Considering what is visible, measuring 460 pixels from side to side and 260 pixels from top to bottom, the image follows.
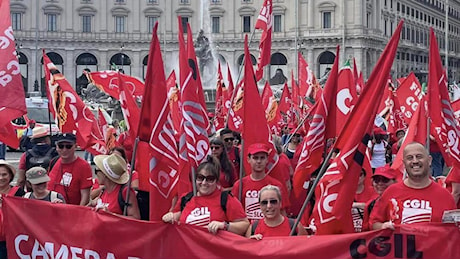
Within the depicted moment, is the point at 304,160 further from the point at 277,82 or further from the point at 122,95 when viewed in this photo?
the point at 277,82

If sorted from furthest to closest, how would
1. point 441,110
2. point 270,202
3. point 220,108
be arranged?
point 220,108 < point 441,110 < point 270,202

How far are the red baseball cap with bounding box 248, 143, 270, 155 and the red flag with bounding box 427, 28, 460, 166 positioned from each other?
1.59m

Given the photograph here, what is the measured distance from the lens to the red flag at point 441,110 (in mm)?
6375

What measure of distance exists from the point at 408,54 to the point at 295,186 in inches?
2739

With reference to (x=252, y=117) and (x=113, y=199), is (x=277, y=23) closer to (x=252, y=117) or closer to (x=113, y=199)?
(x=252, y=117)

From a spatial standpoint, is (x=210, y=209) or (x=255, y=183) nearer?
(x=210, y=209)

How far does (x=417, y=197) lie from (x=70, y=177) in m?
3.35

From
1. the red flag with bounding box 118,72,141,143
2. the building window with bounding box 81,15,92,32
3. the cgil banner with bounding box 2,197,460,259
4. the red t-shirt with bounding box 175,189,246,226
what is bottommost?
the cgil banner with bounding box 2,197,460,259

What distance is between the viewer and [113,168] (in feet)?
18.9

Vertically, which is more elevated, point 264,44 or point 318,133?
point 264,44

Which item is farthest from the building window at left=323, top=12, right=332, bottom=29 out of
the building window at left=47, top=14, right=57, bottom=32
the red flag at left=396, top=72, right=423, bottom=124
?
the red flag at left=396, top=72, right=423, bottom=124

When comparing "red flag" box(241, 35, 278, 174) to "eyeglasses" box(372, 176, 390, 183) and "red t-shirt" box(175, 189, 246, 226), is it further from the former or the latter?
"red t-shirt" box(175, 189, 246, 226)

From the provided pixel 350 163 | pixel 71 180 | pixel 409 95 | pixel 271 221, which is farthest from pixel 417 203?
pixel 409 95

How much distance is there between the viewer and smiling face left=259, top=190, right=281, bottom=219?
193 inches
